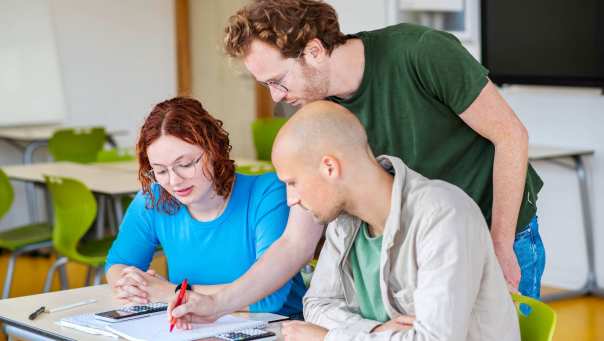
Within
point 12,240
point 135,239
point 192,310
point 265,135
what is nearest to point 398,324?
point 192,310

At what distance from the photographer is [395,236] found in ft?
5.86

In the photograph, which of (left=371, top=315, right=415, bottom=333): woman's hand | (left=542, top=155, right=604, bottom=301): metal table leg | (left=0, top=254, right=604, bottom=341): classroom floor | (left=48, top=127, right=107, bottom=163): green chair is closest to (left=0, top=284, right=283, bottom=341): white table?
(left=371, top=315, right=415, bottom=333): woman's hand

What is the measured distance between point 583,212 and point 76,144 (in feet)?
11.4

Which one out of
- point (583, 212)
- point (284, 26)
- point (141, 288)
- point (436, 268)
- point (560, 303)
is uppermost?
point (284, 26)

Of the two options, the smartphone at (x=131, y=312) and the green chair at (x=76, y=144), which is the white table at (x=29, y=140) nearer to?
the green chair at (x=76, y=144)

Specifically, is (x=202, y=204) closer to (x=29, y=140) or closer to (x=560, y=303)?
(x=560, y=303)

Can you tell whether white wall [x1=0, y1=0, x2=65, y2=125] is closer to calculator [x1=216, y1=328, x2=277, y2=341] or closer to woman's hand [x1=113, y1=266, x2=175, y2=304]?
woman's hand [x1=113, y1=266, x2=175, y2=304]

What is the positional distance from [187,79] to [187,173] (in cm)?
676

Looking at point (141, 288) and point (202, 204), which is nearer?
point (141, 288)

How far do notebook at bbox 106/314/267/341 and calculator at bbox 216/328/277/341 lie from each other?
35mm

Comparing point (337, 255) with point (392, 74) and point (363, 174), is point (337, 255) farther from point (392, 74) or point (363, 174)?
point (392, 74)

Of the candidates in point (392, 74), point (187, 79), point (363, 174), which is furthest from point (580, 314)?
point (187, 79)

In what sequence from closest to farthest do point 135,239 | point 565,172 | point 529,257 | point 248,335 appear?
point 248,335 < point 529,257 < point 135,239 < point 565,172

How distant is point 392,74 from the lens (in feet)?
7.25
